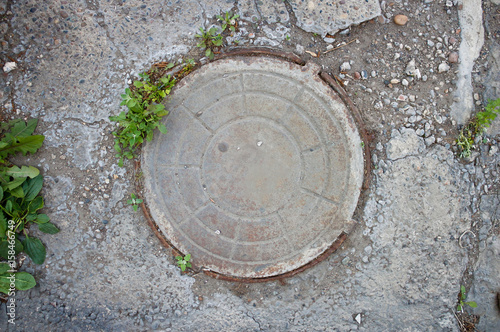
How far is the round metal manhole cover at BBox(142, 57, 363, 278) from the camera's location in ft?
7.16

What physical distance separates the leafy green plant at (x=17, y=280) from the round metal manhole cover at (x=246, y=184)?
1060mm

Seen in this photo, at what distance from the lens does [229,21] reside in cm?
225

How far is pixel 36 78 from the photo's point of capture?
7.40 feet

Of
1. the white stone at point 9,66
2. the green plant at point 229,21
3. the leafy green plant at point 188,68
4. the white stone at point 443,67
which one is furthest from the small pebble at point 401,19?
the white stone at point 9,66

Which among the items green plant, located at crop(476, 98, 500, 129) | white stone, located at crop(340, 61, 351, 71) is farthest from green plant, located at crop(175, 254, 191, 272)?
green plant, located at crop(476, 98, 500, 129)

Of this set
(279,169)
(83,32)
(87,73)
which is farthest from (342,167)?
(83,32)

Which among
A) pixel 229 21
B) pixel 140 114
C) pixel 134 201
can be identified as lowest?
pixel 134 201

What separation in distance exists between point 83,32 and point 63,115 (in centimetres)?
61

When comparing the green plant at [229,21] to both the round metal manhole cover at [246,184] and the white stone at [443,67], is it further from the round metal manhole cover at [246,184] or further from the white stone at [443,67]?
the white stone at [443,67]

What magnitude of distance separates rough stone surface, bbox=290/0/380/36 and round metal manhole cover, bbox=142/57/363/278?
0.46 m

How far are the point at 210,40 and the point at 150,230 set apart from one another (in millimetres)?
1426

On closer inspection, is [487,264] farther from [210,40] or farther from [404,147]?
[210,40]

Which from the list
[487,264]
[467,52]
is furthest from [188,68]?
[487,264]

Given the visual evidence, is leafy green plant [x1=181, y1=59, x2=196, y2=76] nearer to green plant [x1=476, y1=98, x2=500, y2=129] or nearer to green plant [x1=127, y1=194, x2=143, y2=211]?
green plant [x1=127, y1=194, x2=143, y2=211]
